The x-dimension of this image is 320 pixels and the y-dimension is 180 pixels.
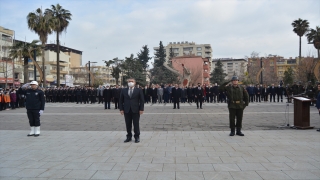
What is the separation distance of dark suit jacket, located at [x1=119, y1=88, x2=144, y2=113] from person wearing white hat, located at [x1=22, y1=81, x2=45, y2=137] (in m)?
3.25

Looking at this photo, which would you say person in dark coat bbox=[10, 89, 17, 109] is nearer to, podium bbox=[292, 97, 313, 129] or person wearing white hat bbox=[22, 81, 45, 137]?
person wearing white hat bbox=[22, 81, 45, 137]

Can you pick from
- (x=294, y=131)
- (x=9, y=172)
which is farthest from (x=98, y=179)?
(x=294, y=131)

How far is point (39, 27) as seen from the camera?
1341 inches

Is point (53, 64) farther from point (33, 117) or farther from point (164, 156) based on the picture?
point (164, 156)

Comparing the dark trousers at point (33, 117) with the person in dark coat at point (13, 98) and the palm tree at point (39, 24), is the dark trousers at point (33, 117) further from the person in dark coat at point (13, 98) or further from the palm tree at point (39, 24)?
the palm tree at point (39, 24)

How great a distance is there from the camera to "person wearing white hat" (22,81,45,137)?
985cm

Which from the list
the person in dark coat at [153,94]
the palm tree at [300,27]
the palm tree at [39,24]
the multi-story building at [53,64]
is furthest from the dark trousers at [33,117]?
the multi-story building at [53,64]

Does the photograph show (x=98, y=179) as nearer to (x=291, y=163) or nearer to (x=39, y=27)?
(x=291, y=163)

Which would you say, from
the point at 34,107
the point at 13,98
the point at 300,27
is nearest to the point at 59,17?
the point at 13,98

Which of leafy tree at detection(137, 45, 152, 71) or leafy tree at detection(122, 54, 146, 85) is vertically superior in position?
leafy tree at detection(137, 45, 152, 71)

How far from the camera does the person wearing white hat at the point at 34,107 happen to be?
985 cm

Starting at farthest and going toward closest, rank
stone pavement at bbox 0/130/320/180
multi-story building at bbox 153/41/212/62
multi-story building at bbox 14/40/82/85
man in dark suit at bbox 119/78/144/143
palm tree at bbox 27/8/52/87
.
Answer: multi-story building at bbox 153/41/212/62
multi-story building at bbox 14/40/82/85
palm tree at bbox 27/8/52/87
man in dark suit at bbox 119/78/144/143
stone pavement at bbox 0/130/320/180

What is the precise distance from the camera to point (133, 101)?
8.70 meters

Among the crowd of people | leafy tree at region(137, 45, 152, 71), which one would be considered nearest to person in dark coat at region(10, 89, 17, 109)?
the crowd of people
